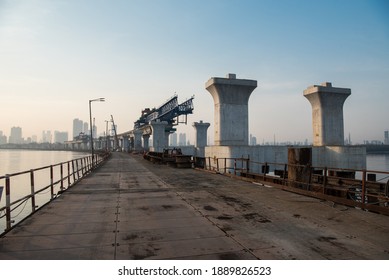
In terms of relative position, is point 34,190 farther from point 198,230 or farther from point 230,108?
point 230,108

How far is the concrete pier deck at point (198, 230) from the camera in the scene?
529 cm

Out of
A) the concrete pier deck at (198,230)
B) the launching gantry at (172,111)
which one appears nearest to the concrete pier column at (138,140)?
the launching gantry at (172,111)

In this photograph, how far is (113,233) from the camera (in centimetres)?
659

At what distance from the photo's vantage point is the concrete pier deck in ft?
17.4

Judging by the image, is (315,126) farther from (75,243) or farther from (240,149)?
(75,243)

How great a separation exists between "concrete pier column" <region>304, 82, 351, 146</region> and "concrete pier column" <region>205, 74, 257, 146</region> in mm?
12888

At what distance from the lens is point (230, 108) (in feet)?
116

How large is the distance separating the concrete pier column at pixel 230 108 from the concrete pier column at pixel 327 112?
12.9m

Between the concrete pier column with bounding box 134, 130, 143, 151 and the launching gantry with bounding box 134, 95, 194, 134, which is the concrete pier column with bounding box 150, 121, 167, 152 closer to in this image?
the launching gantry with bounding box 134, 95, 194, 134

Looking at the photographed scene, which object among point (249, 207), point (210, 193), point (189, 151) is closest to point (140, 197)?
point (210, 193)

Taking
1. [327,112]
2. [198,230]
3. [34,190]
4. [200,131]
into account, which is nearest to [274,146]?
[327,112]

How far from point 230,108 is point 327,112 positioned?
1733 cm

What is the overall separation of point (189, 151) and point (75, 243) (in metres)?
65.8

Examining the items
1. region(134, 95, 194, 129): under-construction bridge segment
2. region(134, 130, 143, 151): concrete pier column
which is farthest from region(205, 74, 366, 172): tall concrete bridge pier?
region(134, 130, 143, 151): concrete pier column
